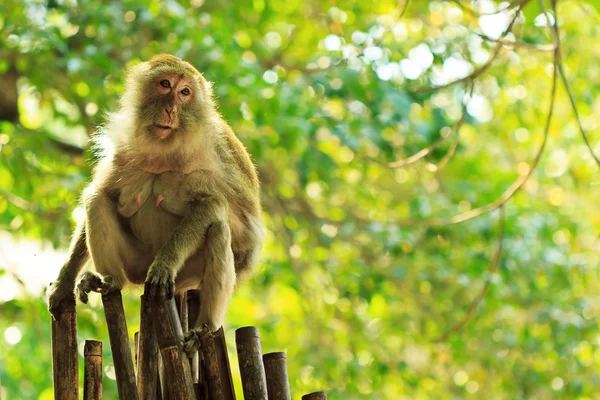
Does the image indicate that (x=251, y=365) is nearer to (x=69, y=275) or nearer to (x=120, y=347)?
(x=120, y=347)

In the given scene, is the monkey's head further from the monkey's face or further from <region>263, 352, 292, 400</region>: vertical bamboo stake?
<region>263, 352, 292, 400</region>: vertical bamboo stake

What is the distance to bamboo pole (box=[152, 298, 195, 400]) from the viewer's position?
303 cm

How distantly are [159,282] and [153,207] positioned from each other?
0.51 m

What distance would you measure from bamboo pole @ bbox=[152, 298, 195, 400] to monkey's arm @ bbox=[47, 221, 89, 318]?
0.57 metres

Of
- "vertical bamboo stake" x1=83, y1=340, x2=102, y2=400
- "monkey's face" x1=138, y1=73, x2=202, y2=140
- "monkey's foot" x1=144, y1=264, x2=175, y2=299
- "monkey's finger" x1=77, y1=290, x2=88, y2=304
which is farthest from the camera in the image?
"monkey's face" x1=138, y1=73, x2=202, y2=140

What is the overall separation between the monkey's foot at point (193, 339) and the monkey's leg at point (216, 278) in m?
0.24

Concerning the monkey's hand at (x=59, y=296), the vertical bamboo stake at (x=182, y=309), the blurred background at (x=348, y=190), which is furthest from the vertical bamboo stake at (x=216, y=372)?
the blurred background at (x=348, y=190)

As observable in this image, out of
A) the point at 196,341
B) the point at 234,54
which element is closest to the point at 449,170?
the point at 234,54

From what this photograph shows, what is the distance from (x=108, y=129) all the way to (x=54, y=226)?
2.57 meters

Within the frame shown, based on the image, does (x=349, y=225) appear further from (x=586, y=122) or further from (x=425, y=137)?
(x=586, y=122)

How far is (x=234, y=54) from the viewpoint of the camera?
609 cm

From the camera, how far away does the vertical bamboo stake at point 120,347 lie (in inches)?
122

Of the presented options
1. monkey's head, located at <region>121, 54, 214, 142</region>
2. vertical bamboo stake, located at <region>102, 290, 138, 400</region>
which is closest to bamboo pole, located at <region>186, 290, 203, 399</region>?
vertical bamboo stake, located at <region>102, 290, 138, 400</region>

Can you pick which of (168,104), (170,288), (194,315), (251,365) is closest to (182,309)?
(194,315)
